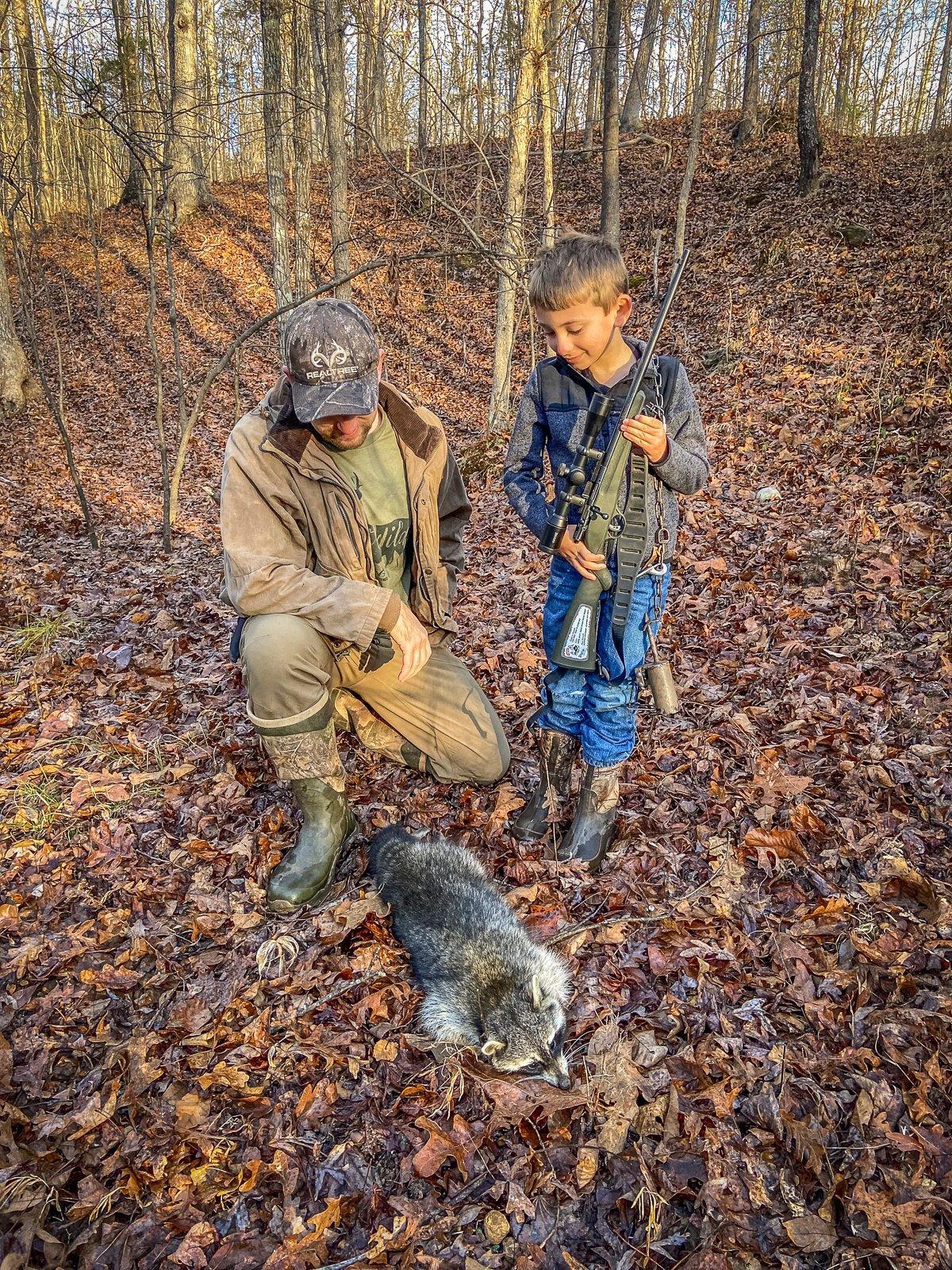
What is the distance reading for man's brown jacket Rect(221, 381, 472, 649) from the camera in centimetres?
342

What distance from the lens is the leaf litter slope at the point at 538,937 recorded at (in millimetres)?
2373

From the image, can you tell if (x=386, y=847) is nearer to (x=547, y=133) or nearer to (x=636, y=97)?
(x=547, y=133)

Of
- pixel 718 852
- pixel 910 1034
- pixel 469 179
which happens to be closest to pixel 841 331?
pixel 718 852

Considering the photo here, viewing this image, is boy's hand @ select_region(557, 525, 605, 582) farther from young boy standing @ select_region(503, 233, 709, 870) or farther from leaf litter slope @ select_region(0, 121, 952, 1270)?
leaf litter slope @ select_region(0, 121, 952, 1270)

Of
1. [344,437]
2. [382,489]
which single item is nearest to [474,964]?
[382,489]

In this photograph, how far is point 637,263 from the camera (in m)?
16.8

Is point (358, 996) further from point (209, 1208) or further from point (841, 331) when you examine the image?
point (841, 331)

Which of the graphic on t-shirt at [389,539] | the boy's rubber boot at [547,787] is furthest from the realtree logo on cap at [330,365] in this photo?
the boy's rubber boot at [547,787]

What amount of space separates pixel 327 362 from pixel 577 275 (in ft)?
3.70

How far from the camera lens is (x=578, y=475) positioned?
3.12m

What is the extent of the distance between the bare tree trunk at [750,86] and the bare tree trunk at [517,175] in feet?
44.3

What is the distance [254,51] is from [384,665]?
33790mm

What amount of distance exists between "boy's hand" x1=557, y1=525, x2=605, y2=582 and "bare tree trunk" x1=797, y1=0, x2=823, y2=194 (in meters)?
16.8

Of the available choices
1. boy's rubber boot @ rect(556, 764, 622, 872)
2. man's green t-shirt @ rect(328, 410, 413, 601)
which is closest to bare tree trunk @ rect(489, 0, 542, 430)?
man's green t-shirt @ rect(328, 410, 413, 601)
